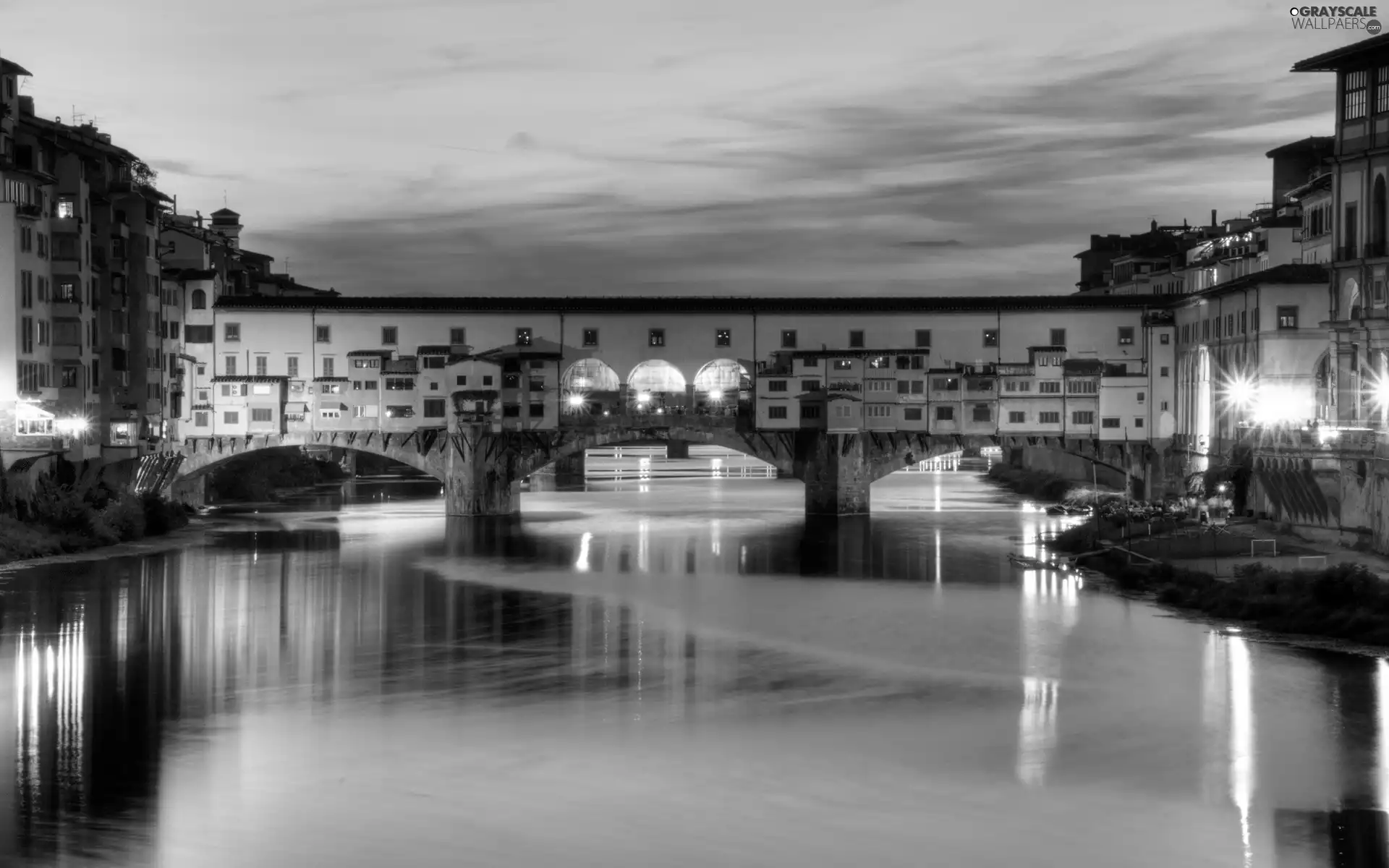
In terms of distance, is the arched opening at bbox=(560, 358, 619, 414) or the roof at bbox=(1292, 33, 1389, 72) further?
the arched opening at bbox=(560, 358, 619, 414)

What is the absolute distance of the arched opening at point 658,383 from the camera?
181 ft

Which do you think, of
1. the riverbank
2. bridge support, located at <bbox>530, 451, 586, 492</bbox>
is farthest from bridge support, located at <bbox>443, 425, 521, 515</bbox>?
the riverbank

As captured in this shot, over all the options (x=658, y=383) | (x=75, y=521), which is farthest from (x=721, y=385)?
(x=75, y=521)

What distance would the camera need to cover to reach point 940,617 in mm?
33000

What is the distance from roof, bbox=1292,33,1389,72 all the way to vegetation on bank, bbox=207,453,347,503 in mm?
39459

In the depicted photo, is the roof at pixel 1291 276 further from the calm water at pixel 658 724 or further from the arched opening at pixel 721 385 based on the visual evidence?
the arched opening at pixel 721 385

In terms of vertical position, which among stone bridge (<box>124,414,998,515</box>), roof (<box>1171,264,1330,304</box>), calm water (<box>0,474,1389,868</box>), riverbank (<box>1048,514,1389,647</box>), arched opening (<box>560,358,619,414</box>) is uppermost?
roof (<box>1171,264,1330,304</box>)

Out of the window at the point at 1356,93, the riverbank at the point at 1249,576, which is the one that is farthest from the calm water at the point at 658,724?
the window at the point at 1356,93

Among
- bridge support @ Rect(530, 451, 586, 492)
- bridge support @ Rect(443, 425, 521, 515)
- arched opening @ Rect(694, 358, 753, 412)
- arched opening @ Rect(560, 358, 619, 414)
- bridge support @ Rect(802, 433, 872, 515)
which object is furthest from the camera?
bridge support @ Rect(530, 451, 586, 492)

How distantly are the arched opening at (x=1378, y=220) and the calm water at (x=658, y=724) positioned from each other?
10587 mm

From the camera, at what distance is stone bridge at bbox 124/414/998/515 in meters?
53.6

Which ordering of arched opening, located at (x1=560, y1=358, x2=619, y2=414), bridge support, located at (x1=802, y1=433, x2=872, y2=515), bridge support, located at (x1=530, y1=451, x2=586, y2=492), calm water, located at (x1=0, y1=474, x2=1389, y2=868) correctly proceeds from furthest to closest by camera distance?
1. bridge support, located at (x1=530, y1=451, x2=586, y2=492)
2. arched opening, located at (x1=560, y1=358, x2=619, y2=414)
3. bridge support, located at (x1=802, y1=433, x2=872, y2=515)
4. calm water, located at (x1=0, y1=474, x2=1389, y2=868)

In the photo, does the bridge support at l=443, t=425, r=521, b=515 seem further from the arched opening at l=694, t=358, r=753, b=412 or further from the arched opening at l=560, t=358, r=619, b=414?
the arched opening at l=694, t=358, r=753, b=412

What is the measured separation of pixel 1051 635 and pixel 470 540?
21717 millimetres
